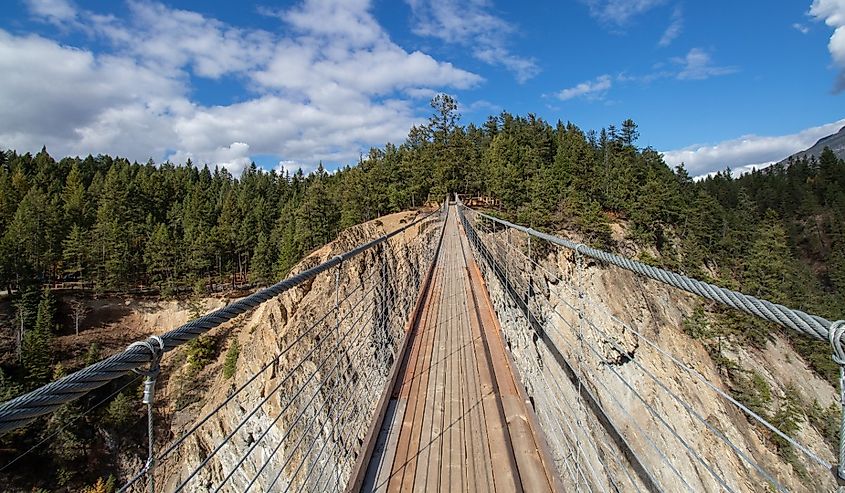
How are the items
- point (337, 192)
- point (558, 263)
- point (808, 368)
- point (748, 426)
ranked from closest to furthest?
point (748, 426) → point (558, 263) → point (808, 368) → point (337, 192)

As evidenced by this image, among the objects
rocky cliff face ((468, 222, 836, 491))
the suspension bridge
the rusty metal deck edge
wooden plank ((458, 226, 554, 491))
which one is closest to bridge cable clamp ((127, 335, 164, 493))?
the suspension bridge

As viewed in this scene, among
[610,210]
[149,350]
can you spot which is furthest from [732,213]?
[149,350]

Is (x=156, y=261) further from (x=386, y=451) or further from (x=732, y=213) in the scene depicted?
(x=732, y=213)

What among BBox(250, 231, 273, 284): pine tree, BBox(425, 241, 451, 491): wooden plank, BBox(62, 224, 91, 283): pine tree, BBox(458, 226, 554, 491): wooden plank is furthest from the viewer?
BBox(250, 231, 273, 284): pine tree

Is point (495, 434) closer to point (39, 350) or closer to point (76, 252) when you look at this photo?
point (39, 350)

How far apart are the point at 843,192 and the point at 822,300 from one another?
1169 inches

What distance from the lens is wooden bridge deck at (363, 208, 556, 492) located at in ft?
8.41

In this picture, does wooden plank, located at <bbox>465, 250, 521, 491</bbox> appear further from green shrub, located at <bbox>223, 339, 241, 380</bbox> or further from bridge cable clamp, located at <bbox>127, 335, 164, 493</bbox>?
green shrub, located at <bbox>223, 339, 241, 380</bbox>

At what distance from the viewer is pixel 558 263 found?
23172mm

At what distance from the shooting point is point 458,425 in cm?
314

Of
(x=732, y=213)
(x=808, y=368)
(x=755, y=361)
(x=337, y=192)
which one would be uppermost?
(x=337, y=192)

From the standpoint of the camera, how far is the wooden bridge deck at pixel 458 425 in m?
2.56

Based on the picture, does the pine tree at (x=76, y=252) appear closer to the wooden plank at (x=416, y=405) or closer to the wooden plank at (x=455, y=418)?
the wooden plank at (x=416, y=405)

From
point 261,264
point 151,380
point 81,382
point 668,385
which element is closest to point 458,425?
point 151,380
